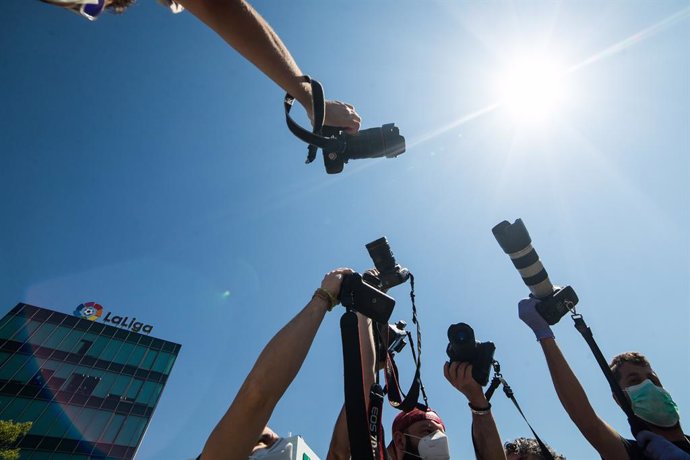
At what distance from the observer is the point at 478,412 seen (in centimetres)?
263

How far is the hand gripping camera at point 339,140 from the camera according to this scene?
1.68 metres

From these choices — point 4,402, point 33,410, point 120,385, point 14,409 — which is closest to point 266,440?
point 33,410

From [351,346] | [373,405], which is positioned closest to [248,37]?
[351,346]

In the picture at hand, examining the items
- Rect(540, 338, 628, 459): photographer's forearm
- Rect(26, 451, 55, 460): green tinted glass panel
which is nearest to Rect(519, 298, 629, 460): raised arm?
Rect(540, 338, 628, 459): photographer's forearm

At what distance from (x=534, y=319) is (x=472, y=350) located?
90 centimetres

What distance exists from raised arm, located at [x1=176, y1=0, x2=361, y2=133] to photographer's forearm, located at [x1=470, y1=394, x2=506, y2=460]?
2.70m

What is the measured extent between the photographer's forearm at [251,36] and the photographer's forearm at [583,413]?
3.10m

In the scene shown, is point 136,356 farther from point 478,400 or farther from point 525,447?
point 478,400

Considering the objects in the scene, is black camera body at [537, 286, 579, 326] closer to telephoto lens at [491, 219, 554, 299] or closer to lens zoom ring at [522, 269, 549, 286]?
telephoto lens at [491, 219, 554, 299]

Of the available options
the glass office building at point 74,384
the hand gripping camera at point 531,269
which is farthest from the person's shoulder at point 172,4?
the glass office building at point 74,384

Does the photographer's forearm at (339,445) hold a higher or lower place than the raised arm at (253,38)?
lower

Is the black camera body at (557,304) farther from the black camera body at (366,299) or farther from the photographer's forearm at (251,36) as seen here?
the photographer's forearm at (251,36)

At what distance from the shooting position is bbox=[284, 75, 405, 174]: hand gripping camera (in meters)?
1.68

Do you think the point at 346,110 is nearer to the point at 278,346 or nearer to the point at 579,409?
the point at 278,346
